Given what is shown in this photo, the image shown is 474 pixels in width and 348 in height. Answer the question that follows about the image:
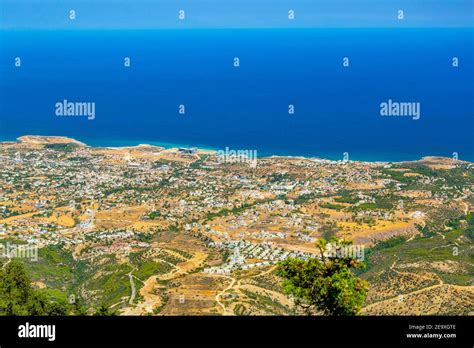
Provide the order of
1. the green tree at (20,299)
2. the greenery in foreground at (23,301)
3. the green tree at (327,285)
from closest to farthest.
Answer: the green tree at (327,285), the green tree at (20,299), the greenery in foreground at (23,301)

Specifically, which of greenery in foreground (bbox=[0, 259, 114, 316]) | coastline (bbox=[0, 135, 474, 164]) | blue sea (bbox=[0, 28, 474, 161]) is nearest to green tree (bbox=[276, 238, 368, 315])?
greenery in foreground (bbox=[0, 259, 114, 316])

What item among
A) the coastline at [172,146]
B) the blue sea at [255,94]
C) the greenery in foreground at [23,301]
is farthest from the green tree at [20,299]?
the blue sea at [255,94]

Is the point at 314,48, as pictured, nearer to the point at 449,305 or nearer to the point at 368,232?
the point at 368,232

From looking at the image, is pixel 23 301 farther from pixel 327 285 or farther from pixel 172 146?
pixel 172 146

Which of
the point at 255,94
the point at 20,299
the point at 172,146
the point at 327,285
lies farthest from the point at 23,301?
the point at 255,94

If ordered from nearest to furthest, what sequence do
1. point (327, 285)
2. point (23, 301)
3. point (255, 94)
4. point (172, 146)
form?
1. point (327, 285)
2. point (23, 301)
3. point (172, 146)
4. point (255, 94)

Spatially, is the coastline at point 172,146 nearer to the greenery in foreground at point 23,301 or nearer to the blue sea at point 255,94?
the blue sea at point 255,94
